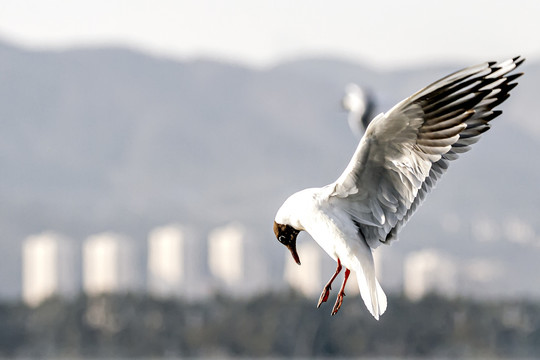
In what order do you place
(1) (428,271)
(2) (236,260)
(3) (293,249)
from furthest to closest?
(2) (236,260), (1) (428,271), (3) (293,249)

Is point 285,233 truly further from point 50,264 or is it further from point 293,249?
point 50,264

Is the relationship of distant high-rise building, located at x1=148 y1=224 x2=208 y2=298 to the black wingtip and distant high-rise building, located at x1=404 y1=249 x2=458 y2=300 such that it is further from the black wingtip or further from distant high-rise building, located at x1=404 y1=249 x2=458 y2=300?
the black wingtip

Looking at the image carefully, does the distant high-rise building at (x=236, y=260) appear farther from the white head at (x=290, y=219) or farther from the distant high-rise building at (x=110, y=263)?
the white head at (x=290, y=219)

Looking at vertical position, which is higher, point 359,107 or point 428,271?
point 359,107

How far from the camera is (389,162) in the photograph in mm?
8789

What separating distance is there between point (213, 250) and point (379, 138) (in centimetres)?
17973

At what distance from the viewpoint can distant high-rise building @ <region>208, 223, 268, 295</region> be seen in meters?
178

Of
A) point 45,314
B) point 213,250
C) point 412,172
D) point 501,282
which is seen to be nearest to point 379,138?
point 412,172

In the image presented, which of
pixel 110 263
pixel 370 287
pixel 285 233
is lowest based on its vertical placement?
pixel 110 263

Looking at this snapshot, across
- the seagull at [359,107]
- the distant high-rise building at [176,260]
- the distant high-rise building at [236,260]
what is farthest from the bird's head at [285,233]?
the distant high-rise building at [236,260]

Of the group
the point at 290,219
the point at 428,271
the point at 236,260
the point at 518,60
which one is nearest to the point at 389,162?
the point at 290,219

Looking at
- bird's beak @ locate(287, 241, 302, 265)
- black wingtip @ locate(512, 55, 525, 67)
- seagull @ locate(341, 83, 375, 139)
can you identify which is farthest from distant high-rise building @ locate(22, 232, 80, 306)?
black wingtip @ locate(512, 55, 525, 67)

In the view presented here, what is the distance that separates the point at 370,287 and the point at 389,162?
72 cm

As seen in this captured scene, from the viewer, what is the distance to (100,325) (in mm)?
60562
